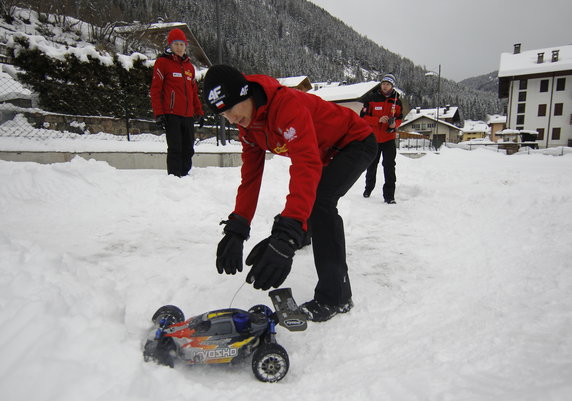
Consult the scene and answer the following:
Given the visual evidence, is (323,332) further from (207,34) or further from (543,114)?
(207,34)

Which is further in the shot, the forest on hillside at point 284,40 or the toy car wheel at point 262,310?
the forest on hillside at point 284,40

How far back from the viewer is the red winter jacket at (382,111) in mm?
5691

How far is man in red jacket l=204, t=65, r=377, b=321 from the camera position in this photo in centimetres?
171

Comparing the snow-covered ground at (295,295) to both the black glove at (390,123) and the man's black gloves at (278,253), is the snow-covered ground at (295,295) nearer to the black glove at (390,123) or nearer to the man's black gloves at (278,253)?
the man's black gloves at (278,253)

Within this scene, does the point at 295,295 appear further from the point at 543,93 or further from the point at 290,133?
the point at 543,93

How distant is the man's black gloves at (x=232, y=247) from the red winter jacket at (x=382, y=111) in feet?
13.9

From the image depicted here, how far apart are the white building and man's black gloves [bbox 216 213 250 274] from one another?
165 feet

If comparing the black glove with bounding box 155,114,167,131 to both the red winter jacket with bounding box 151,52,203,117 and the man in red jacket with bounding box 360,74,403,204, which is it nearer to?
the red winter jacket with bounding box 151,52,203,117

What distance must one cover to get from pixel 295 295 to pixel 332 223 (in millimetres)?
808

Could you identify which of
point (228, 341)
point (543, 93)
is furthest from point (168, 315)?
point (543, 93)

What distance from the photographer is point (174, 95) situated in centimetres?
535

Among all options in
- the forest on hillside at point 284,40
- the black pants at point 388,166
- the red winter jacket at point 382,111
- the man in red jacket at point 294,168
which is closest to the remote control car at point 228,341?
the man in red jacket at point 294,168

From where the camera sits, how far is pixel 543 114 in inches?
1583

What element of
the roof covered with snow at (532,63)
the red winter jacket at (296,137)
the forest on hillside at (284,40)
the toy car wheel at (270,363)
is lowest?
the toy car wheel at (270,363)
